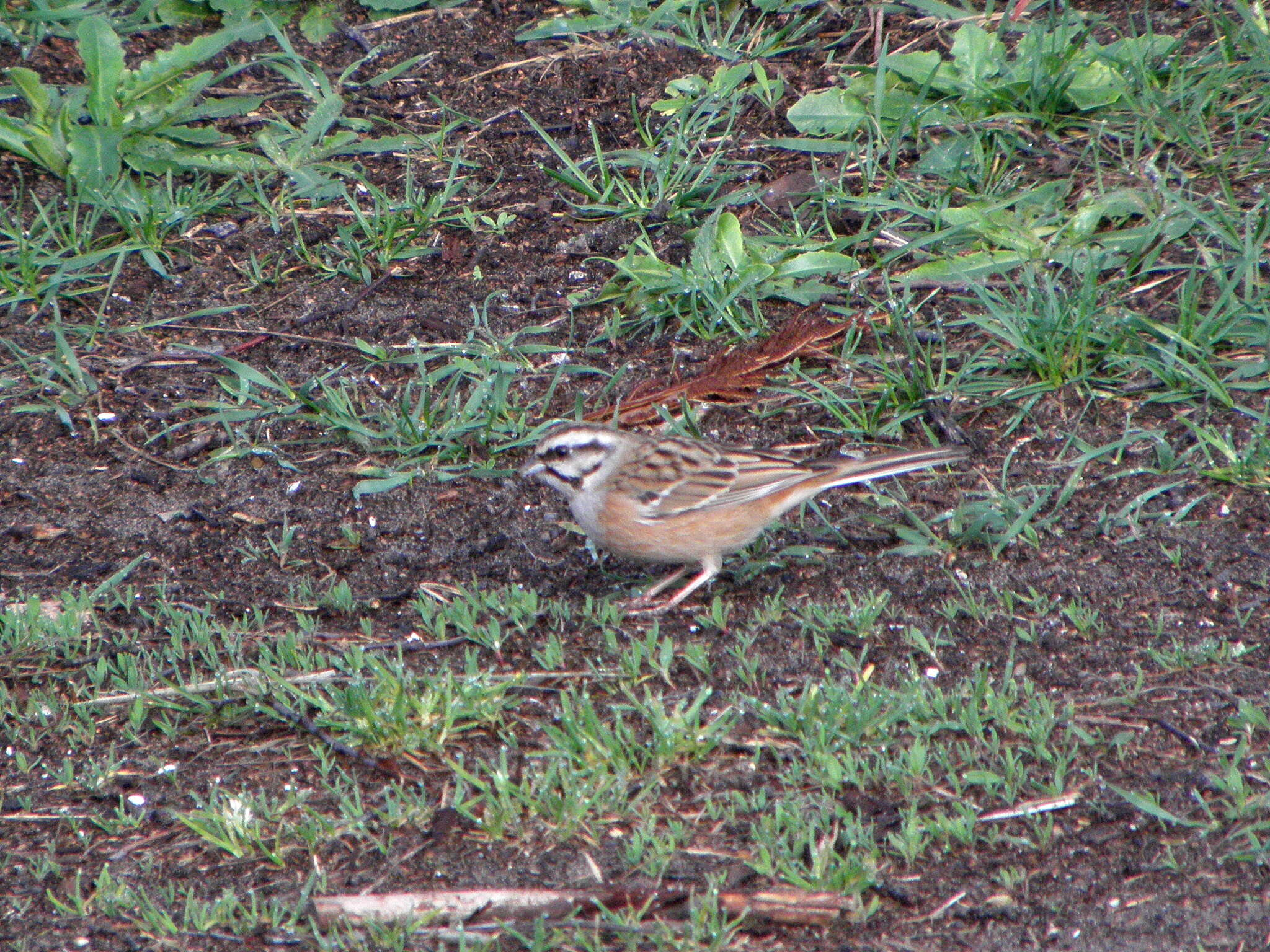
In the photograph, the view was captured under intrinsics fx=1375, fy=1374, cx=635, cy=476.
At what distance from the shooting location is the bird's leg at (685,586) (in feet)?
17.8

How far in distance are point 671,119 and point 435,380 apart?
245 cm

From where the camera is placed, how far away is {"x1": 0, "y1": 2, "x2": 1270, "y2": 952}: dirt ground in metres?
3.89

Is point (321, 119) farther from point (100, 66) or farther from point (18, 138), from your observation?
point (18, 138)

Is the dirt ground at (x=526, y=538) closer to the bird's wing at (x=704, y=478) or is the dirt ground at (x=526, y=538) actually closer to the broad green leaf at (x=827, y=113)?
the broad green leaf at (x=827, y=113)

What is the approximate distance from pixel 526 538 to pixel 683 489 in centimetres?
83

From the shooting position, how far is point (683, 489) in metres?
5.59

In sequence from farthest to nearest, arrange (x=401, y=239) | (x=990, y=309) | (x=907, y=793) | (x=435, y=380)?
1. (x=401, y=239)
2. (x=435, y=380)
3. (x=990, y=309)
4. (x=907, y=793)

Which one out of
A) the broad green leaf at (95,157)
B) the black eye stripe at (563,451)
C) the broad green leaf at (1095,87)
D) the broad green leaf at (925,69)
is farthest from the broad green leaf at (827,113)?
the broad green leaf at (95,157)

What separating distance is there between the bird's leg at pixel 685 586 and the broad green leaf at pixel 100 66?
177 inches

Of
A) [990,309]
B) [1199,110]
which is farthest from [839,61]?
[990,309]

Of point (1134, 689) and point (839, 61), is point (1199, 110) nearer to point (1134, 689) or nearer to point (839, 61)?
point (839, 61)

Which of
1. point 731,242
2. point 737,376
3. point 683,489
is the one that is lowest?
point 737,376

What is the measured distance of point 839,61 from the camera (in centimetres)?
839

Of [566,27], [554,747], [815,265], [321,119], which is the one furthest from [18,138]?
[554,747]
